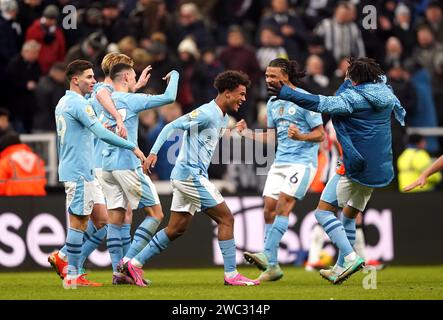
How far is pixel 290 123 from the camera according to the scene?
1436 centimetres

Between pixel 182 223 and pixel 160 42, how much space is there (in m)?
8.04

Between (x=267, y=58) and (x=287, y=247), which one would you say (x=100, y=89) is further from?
(x=267, y=58)

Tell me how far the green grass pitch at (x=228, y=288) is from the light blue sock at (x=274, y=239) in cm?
31

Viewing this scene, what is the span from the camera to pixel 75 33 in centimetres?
2069

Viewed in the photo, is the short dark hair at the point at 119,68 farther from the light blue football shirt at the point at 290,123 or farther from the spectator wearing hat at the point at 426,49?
the spectator wearing hat at the point at 426,49

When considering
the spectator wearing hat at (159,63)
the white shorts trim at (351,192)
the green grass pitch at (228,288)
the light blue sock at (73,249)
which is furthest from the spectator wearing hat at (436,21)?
the light blue sock at (73,249)

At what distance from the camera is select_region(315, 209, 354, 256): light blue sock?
12880mm

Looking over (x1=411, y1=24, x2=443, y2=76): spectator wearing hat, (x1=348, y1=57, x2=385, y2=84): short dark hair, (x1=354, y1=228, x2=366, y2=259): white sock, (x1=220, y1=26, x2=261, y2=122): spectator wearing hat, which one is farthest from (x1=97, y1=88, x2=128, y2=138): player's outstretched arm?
(x1=411, y1=24, x2=443, y2=76): spectator wearing hat

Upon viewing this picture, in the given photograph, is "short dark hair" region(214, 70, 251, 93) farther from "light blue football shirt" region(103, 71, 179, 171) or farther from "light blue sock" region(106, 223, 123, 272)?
"light blue sock" region(106, 223, 123, 272)

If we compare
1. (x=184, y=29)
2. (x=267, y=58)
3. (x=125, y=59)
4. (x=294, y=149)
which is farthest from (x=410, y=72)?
(x=125, y=59)

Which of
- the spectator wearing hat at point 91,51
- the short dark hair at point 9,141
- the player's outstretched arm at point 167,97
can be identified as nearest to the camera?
the player's outstretched arm at point 167,97

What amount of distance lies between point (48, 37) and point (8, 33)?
0.68 metres

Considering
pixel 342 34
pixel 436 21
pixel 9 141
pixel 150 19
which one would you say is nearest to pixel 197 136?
pixel 9 141

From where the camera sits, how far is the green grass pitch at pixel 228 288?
11625mm
